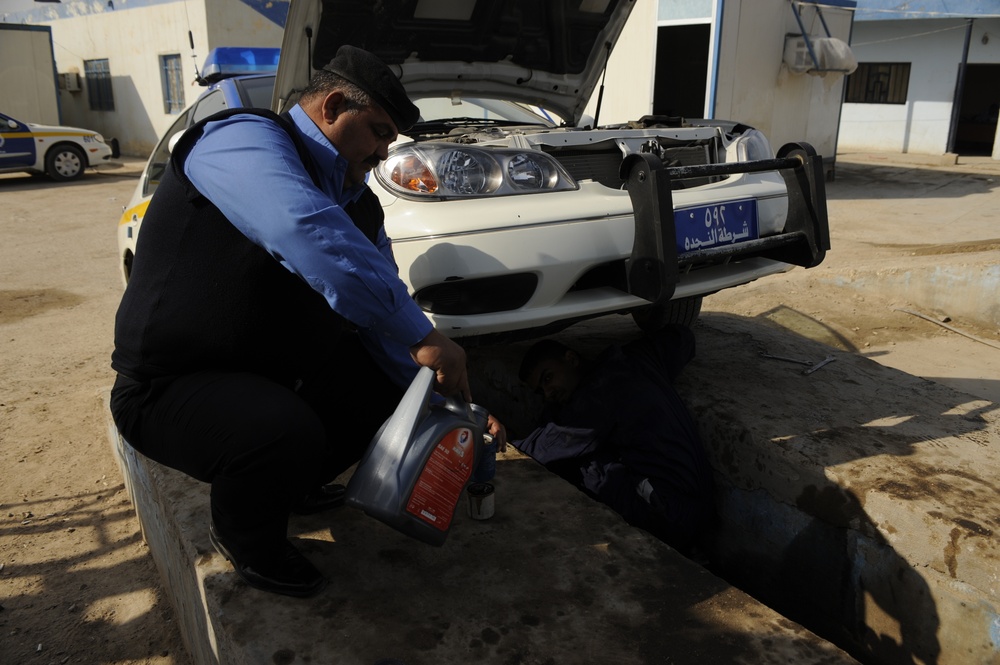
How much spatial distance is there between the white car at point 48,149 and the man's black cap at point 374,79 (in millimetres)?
Answer: 13233

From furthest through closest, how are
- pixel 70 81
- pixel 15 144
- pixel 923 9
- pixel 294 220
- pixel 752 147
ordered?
1. pixel 70 81
2. pixel 923 9
3. pixel 15 144
4. pixel 752 147
5. pixel 294 220

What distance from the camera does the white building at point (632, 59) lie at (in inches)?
397

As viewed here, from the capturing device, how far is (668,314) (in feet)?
11.8

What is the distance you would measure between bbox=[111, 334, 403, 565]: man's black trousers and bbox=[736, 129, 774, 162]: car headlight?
2.24 meters

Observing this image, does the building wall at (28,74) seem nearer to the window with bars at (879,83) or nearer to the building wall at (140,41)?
the building wall at (140,41)

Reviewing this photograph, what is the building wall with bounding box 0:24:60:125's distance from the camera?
56.4 ft

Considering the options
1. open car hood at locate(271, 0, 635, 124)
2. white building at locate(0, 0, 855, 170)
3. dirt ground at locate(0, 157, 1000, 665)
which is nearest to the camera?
dirt ground at locate(0, 157, 1000, 665)

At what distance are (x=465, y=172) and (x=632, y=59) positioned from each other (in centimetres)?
906

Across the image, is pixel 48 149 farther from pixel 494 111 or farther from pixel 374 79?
pixel 374 79

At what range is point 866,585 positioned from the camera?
2398 mm

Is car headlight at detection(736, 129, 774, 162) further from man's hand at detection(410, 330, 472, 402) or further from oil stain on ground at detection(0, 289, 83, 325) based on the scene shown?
oil stain on ground at detection(0, 289, 83, 325)

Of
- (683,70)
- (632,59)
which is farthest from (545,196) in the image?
(683,70)

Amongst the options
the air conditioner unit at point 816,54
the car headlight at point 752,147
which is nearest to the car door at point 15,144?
the air conditioner unit at point 816,54

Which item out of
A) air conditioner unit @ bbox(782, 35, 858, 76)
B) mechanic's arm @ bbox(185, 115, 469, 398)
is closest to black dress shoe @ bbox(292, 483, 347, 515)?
mechanic's arm @ bbox(185, 115, 469, 398)
